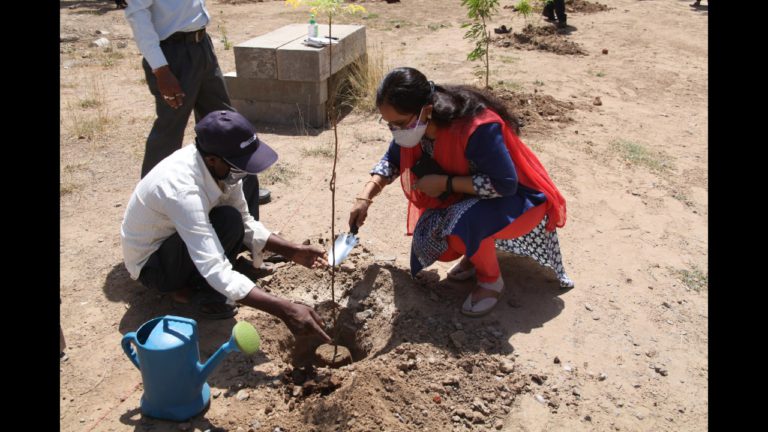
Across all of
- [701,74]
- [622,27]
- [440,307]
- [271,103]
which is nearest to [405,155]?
[440,307]

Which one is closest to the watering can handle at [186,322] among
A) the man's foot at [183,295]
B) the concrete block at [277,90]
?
the man's foot at [183,295]

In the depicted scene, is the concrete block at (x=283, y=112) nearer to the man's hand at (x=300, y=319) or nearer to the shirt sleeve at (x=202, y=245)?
the shirt sleeve at (x=202, y=245)

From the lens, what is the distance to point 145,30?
3545mm

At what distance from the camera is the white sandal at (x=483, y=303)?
3.23m

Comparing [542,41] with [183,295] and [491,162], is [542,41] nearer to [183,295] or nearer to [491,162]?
[491,162]

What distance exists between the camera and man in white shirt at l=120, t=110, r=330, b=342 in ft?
8.66

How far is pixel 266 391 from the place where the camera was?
2773mm

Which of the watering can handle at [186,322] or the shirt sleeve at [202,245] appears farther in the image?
the shirt sleeve at [202,245]

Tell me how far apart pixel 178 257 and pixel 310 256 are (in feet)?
2.03

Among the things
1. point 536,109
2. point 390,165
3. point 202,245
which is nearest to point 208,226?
point 202,245

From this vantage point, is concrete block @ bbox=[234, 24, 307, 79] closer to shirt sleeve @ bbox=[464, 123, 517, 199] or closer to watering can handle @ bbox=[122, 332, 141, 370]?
shirt sleeve @ bbox=[464, 123, 517, 199]

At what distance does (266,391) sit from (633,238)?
8.34 feet

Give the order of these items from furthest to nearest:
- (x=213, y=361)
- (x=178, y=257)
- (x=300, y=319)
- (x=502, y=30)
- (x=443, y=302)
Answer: (x=502, y=30) < (x=443, y=302) < (x=178, y=257) < (x=300, y=319) < (x=213, y=361)

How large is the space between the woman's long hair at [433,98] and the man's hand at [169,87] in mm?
1368
